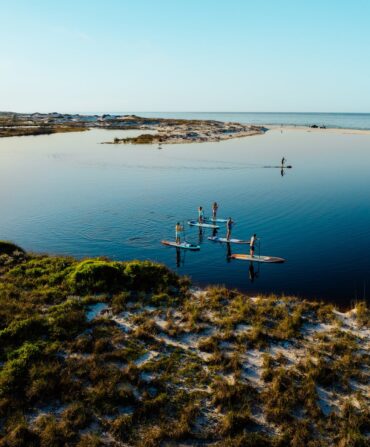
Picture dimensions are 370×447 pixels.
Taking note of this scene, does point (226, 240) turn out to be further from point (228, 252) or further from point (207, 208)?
point (207, 208)

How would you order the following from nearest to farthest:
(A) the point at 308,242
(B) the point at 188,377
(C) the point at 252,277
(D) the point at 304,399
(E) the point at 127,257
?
(D) the point at 304,399 → (B) the point at 188,377 → (C) the point at 252,277 → (E) the point at 127,257 → (A) the point at 308,242

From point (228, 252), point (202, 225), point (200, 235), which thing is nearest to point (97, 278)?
point (228, 252)

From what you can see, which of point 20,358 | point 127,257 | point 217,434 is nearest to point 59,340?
point 20,358

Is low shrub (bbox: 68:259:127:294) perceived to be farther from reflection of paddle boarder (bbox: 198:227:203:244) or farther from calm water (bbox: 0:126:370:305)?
reflection of paddle boarder (bbox: 198:227:203:244)

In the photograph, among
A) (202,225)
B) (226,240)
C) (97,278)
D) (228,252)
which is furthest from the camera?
(202,225)

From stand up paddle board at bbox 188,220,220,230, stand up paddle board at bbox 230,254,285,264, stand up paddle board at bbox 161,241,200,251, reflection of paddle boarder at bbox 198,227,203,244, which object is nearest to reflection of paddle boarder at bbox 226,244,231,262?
stand up paddle board at bbox 230,254,285,264

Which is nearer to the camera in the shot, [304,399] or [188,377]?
[304,399]

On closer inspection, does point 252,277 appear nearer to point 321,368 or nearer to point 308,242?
point 308,242
